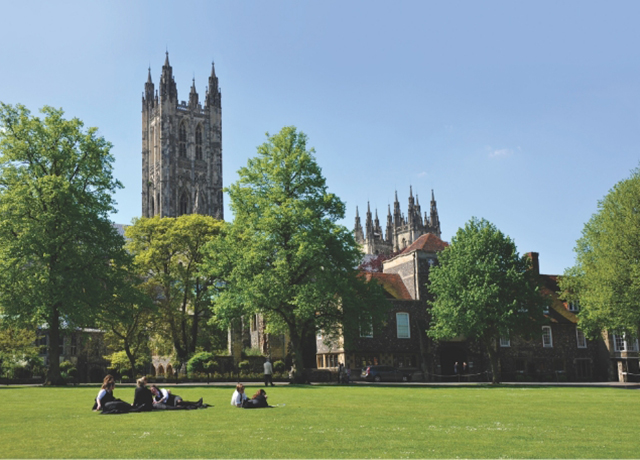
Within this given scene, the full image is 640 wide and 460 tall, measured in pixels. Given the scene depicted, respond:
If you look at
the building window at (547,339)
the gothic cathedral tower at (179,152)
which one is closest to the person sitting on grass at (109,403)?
the building window at (547,339)

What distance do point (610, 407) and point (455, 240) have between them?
88.4ft

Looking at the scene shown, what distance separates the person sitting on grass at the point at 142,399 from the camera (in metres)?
18.5

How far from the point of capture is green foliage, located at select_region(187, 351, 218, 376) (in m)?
46.8

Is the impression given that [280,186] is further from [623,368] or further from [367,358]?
[623,368]

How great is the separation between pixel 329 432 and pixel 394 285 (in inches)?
1691

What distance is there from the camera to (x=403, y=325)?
54188mm

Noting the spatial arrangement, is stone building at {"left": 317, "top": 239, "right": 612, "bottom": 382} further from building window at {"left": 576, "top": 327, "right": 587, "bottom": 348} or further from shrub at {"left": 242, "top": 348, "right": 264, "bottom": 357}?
shrub at {"left": 242, "top": 348, "right": 264, "bottom": 357}

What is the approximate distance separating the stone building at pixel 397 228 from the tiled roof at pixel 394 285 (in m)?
109

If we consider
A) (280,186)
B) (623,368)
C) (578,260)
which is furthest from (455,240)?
(623,368)

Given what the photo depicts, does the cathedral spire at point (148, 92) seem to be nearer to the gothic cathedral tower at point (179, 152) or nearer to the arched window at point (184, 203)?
the gothic cathedral tower at point (179, 152)

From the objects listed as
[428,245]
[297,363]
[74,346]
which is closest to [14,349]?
[74,346]

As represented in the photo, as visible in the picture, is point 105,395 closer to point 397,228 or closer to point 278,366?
point 278,366

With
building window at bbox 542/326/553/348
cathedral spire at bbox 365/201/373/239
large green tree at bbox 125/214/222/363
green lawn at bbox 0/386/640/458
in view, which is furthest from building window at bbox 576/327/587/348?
cathedral spire at bbox 365/201/373/239

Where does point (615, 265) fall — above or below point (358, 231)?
below
